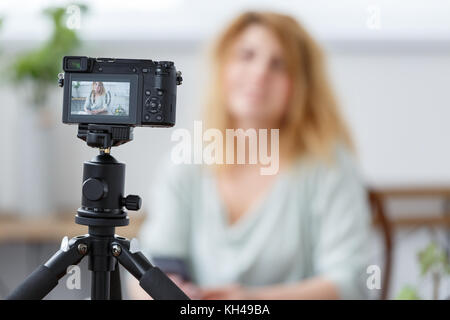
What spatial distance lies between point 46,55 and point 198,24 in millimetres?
435

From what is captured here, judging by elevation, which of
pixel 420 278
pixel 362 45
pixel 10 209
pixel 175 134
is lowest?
pixel 10 209

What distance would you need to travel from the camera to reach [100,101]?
51cm

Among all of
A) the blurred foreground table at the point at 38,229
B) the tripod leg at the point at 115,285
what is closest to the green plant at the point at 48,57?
the blurred foreground table at the point at 38,229

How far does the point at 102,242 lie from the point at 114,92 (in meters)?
0.12

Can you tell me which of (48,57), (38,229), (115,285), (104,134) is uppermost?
(48,57)

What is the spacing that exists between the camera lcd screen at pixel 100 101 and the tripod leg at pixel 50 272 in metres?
0.11

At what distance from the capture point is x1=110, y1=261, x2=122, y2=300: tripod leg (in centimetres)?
55

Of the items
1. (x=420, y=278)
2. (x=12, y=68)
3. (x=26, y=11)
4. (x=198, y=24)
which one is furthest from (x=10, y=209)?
(x=420, y=278)

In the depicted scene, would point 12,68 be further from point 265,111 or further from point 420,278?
point 420,278

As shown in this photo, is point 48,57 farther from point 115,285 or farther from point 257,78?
point 115,285

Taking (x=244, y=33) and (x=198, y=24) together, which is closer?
(x=244, y=33)

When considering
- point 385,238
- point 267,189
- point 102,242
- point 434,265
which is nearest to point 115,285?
point 102,242

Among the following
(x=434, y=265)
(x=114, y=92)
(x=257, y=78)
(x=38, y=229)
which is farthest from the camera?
(x=38, y=229)
